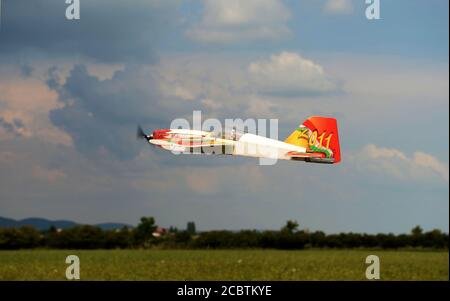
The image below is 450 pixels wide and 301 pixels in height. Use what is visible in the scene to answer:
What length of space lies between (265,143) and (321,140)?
68cm

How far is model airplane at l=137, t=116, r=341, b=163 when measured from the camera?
7457 mm

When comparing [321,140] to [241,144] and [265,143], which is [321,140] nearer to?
[265,143]

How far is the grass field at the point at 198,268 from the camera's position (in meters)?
78.3

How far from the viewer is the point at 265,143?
7.46 metres

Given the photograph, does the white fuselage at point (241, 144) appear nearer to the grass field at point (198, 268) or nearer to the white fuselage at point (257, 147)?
the white fuselage at point (257, 147)

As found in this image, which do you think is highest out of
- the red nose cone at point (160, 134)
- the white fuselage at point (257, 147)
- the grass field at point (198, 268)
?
the red nose cone at point (160, 134)

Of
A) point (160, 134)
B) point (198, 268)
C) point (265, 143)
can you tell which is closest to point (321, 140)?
point (265, 143)

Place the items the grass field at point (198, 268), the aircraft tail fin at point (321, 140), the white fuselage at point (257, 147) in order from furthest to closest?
1. the grass field at point (198, 268)
2. the aircraft tail fin at point (321, 140)
3. the white fuselage at point (257, 147)

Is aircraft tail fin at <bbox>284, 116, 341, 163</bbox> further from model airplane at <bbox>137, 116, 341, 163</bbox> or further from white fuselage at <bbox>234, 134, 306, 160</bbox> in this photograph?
white fuselage at <bbox>234, 134, 306, 160</bbox>

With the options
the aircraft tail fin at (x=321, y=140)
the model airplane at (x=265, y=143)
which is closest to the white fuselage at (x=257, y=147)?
the model airplane at (x=265, y=143)

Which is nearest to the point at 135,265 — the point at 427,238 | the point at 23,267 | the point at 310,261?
the point at 23,267
